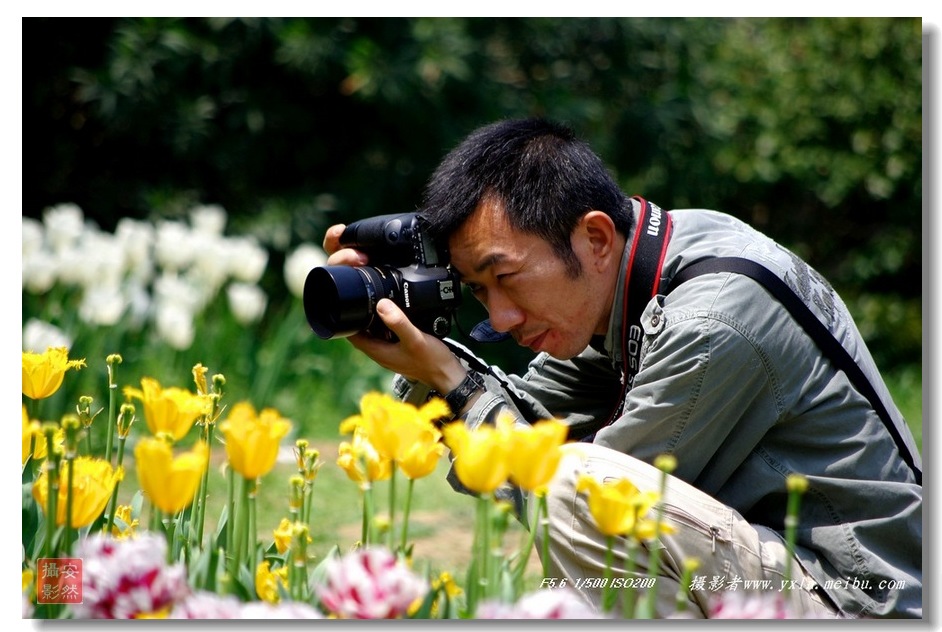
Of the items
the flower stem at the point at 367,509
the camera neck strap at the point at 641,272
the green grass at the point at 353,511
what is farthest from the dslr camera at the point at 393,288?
the green grass at the point at 353,511

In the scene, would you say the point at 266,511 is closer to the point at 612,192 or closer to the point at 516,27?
the point at 612,192

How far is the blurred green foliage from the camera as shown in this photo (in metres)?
5.15

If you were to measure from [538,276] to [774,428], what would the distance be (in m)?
0.53

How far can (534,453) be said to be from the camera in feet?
4.24

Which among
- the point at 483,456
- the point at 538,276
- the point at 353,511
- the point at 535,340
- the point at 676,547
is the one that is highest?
the point at 538,276

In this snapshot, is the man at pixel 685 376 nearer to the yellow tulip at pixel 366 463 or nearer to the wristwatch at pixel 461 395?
the wristwatch at pixel 461 395

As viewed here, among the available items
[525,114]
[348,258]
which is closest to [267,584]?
[348,258]

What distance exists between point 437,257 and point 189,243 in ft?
7.80

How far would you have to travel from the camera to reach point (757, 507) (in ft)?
7.18

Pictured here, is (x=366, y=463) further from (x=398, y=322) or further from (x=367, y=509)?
(x=398, y=322)

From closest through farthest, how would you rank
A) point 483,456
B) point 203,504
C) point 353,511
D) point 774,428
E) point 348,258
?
point 483,456 → point 203,504 → point 774,428 → point 348,258 → point 353,511

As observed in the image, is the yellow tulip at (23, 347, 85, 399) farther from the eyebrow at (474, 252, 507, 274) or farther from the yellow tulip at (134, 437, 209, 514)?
the eyebrow at (474, 252, 507, 274)
